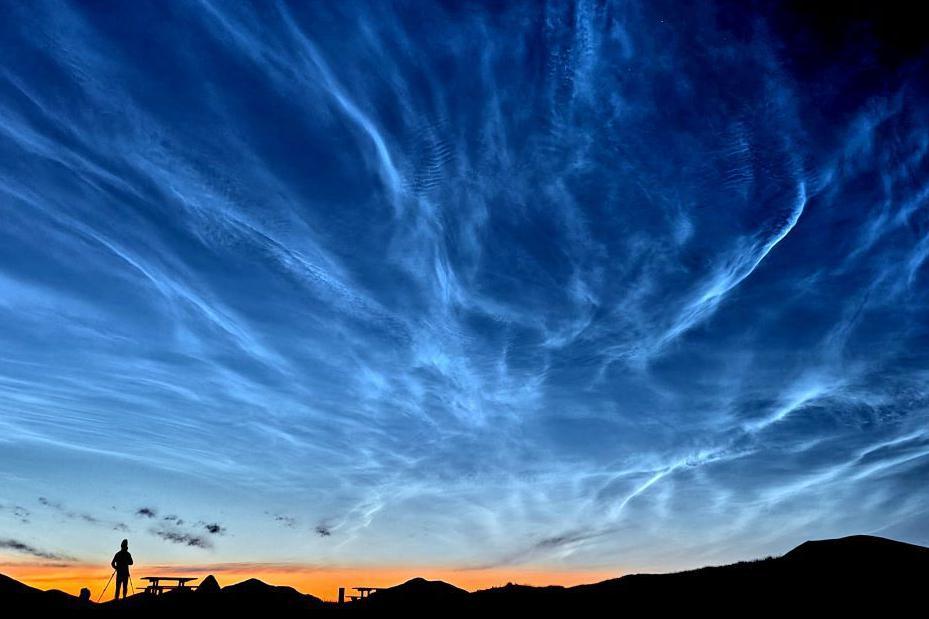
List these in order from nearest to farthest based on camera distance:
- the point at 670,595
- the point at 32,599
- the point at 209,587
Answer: the point at 32,599 < the point at 670,595 < the point at 209,587

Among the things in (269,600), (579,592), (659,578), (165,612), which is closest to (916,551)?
(659,578)

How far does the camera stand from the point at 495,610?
30547 millimetres

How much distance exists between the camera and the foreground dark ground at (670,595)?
75.6 feet

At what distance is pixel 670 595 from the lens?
88.2 feet

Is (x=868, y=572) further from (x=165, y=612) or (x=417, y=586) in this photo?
(x=165, y=612)

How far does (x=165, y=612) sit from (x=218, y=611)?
2.59 meters

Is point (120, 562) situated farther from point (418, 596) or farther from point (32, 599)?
point (418, 596)

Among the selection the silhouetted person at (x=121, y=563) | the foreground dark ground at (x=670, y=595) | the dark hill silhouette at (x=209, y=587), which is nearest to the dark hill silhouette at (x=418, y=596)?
the foreground dark ground at (x=670, y=595)

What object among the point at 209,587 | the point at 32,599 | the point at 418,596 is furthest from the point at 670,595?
the point at 32,599

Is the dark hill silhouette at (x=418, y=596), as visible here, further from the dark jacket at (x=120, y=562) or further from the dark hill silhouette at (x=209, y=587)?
the dark jacket at (x=120, y=562)

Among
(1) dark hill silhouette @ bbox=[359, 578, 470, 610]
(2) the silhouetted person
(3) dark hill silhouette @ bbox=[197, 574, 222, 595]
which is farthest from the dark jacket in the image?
(1) dark hill silhouette @ bbox=[359, 578, 470, 610]

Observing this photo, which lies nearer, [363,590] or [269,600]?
[269,600]

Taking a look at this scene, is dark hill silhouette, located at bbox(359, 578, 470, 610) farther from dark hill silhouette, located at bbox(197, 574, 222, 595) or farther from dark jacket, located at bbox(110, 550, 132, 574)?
dark jacket, located at bbox(110, 550, 132, 574)

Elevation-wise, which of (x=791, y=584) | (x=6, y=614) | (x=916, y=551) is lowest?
(x=6, y=614)
